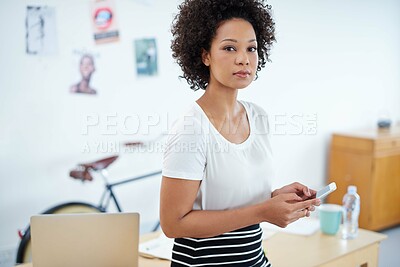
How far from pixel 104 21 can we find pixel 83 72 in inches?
13.8

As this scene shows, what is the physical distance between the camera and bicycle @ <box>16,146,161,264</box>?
2.40 metres

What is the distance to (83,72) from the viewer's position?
9.59ft

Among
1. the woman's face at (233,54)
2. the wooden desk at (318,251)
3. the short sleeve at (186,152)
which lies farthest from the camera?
the wooden desk at (318,251)

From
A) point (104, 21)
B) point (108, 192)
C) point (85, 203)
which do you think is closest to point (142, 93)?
point (104, 21)

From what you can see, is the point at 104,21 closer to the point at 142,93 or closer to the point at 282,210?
the point at 142,93

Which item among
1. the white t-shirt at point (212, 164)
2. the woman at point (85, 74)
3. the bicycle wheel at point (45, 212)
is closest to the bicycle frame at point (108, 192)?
→ the bicycle wheel at point (45, 212)

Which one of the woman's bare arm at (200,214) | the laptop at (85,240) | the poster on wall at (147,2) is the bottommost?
the laptop at (85,240)

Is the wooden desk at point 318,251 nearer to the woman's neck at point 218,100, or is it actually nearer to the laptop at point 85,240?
the laptop at point 85,240

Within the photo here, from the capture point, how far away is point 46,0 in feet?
9.01

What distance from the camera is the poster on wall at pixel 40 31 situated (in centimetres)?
272

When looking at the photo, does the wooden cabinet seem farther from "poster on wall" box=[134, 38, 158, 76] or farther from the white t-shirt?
the white t-shirt

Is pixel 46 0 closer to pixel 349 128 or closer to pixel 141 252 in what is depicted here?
pixel 141 252

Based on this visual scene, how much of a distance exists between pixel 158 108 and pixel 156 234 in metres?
1.49

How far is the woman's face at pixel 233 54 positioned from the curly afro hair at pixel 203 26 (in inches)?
1.0
